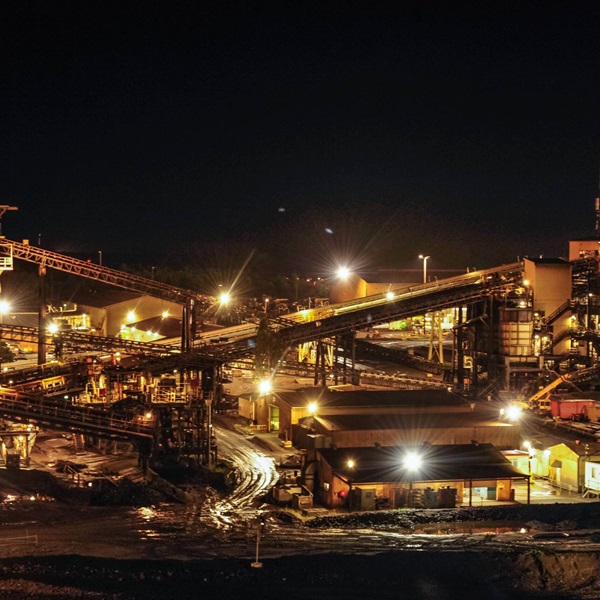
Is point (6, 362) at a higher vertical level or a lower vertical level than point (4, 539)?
higher

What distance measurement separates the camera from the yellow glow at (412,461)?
19859 millimetres

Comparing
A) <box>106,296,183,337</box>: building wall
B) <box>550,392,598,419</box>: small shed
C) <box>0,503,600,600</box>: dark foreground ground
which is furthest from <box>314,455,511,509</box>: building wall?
<box>106,296,183,337</box>: building wall

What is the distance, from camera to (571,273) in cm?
3338

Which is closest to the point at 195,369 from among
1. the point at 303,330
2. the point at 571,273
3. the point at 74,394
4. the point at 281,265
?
the point at 74,394

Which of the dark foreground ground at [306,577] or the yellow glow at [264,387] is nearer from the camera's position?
the dark foreground ground at [306,577]

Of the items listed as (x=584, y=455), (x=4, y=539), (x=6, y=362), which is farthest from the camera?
(x=6, y=362)

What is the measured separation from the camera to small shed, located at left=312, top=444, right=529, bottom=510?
19.2 m

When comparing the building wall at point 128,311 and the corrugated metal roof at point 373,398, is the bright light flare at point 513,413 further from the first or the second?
the building wall at point 128,311

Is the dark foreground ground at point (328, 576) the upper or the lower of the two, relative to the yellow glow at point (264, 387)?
lower

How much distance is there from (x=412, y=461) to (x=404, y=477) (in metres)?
0.60

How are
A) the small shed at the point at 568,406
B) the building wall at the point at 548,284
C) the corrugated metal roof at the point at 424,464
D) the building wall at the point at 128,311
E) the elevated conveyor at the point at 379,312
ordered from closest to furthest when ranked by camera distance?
the corrugated metal roof at the point at 424,464, the small shed at the point at 568,406, the elevated conveyor at the point at 379,312, the building wall at the point at 548,284, the building wall at the point at 128,311

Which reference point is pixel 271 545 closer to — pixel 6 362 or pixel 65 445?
pixel 65 445

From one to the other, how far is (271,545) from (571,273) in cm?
2150

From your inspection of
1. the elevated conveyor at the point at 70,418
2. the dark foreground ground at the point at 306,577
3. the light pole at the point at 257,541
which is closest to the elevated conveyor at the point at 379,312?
the elevated conveyor at the point at 70,418
